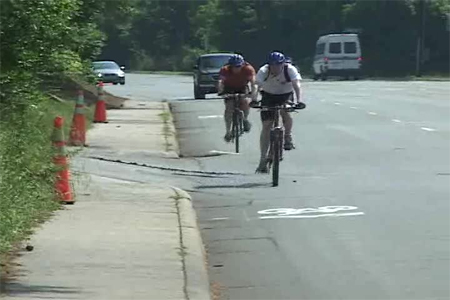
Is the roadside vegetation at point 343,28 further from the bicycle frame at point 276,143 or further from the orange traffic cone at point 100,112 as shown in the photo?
the bicycle frame at point 276,143

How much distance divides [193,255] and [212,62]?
33.9 metres

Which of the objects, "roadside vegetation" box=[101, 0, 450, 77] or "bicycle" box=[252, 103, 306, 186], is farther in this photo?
"roadside vegetation" box=[101, 0, 450, 77]

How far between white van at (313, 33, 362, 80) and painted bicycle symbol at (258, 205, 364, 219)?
46021 millimetres

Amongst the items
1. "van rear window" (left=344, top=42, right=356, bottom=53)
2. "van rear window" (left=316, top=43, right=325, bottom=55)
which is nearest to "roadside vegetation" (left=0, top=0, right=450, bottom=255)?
"van rear window" (left=316, top=43, right=325, bottom=55)

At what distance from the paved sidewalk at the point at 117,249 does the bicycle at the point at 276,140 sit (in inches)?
58.1

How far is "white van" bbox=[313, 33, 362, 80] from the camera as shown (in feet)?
196

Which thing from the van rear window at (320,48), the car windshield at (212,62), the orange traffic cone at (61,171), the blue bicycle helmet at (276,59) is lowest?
the van rear window at (320,48)

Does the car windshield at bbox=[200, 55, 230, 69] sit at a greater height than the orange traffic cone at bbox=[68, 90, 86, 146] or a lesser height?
lesser

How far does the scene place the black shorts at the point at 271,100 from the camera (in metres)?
17.4

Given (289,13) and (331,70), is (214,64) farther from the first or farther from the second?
(289,13)

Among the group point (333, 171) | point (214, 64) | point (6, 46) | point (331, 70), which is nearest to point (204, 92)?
point (214, 64)

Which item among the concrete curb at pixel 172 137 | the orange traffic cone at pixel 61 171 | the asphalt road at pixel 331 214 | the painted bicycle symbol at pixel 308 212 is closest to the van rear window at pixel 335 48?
the concrete curb at pixel 172 137

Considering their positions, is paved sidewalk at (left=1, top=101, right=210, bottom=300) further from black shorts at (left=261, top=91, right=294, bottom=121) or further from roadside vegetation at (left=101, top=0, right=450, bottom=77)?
roadside vegetation at (left=101, top=0, right=450, bottom=77)

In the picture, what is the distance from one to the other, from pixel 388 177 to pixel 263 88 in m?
2.22
